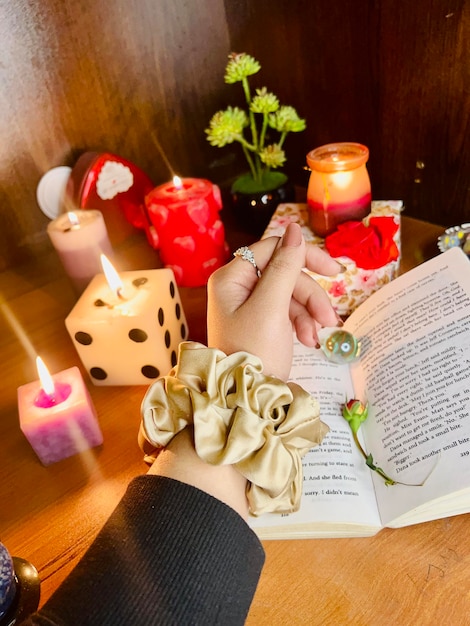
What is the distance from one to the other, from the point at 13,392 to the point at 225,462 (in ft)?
1.39

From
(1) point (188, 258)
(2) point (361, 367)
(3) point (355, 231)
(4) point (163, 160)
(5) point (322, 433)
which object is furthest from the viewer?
(4) point (163, 160)

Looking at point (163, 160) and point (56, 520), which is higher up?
point (163, 160)

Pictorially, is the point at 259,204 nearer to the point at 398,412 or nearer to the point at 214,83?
the point at 214,83

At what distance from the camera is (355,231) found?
76cm

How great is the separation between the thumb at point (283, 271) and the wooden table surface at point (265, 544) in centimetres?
24

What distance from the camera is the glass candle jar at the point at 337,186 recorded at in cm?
77

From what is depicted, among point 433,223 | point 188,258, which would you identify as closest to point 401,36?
point 433,223

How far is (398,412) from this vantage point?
0.55 meters

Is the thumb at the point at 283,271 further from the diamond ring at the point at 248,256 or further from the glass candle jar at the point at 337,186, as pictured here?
the glass candle jar at the point at 337,186

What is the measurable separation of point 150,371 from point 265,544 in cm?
28

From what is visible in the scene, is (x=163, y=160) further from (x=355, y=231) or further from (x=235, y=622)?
(x=235, y=622)

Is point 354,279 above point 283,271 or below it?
below

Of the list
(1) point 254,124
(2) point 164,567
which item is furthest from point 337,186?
(2) point 164,567

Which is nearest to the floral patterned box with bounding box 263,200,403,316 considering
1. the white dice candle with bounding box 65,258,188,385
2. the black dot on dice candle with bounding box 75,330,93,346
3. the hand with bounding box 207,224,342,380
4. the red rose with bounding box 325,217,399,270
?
the red rose with bounding box 325,217,399,270
